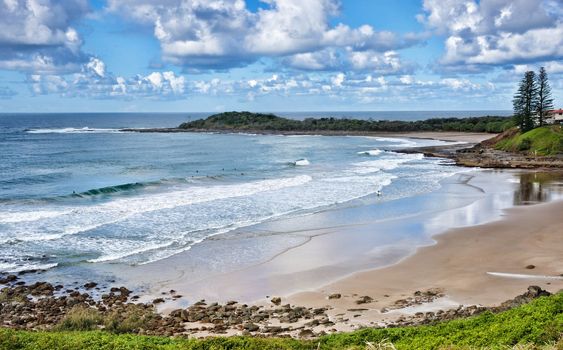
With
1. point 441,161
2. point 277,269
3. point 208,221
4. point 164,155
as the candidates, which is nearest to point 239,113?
point 164,155

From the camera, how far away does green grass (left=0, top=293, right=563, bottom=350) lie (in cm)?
983

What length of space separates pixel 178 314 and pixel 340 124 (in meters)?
115

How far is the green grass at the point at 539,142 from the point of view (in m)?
61.5

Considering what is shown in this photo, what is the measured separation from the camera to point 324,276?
20781 mm

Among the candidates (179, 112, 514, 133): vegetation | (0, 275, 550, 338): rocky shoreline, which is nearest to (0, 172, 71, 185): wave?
(0, 275, 550, 338): rocky shoreline

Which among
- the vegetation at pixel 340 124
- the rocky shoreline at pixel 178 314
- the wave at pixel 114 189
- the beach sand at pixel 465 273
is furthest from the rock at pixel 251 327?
the vegetation at pixel 340 124

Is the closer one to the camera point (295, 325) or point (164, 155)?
point (295, 325)

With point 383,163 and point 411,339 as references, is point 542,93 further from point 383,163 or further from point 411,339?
point 411,339

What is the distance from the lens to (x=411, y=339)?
35.9 ft

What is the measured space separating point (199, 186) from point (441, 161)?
98.0 feet

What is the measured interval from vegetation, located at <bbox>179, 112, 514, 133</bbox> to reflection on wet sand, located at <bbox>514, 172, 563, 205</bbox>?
5877 centimetres

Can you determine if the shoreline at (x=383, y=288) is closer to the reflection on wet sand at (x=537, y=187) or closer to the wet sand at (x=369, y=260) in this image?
the wet sand at (x=369, y=260)

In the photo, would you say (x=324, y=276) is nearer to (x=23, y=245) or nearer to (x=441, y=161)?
(x=23, y=245)

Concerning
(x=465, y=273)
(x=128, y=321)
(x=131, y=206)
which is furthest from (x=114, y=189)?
(x=465, y=273)
